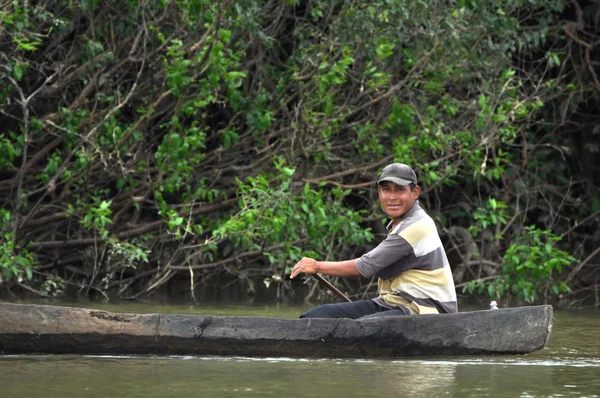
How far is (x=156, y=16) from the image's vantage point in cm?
1095

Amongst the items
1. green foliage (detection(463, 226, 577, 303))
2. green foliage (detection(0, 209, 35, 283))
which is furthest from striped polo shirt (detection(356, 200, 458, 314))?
green foliage (detection(0, 209, 35, 283))

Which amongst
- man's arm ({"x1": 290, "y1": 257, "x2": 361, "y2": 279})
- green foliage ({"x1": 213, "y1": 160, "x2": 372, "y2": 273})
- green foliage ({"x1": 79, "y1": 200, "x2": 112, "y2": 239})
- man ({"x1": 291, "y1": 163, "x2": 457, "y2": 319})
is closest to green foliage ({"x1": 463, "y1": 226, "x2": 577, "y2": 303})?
green foliage ({"x1": 213, "y1": 160, "x2": 372, "y2": 273})

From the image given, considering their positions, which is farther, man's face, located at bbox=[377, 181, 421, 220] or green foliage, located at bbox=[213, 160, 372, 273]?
green foliage, located at bbox=[213, 160, 372, 273]

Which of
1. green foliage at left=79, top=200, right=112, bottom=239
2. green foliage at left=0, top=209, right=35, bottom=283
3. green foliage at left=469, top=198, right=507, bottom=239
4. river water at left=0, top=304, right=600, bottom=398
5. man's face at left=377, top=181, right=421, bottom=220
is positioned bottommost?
river water at left=0, top=304, right=600, bottom=398

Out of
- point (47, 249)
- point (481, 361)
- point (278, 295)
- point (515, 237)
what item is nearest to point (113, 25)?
Answer: point (47, 249)

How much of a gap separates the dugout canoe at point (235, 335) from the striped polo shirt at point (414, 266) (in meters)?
0.23

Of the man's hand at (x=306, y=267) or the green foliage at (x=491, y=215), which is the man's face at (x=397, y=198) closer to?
the man's hand at (x=306, y=267)

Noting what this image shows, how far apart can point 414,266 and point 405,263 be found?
0.20 feet

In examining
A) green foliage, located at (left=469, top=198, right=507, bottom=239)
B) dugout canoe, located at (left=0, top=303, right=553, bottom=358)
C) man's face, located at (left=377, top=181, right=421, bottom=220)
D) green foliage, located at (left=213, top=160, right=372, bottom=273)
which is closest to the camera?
dugout canoe, located at (left=0, top=303, right=553, bottom=358)

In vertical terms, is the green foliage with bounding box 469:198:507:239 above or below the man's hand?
above

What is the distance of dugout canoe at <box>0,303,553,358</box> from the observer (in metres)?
6.69

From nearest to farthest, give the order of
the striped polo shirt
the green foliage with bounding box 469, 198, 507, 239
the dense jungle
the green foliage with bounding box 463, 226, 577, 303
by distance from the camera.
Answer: the striped polo shirt, the dense jungle, the green foliage with bounding box 463, 226, 577, 303, the green foliage with bounding box 469, 198, 507, 239

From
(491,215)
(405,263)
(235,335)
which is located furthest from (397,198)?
(491,215)

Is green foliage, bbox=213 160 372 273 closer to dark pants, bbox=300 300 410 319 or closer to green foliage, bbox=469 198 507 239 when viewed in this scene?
green foliage, bbox=469 198 507 239
